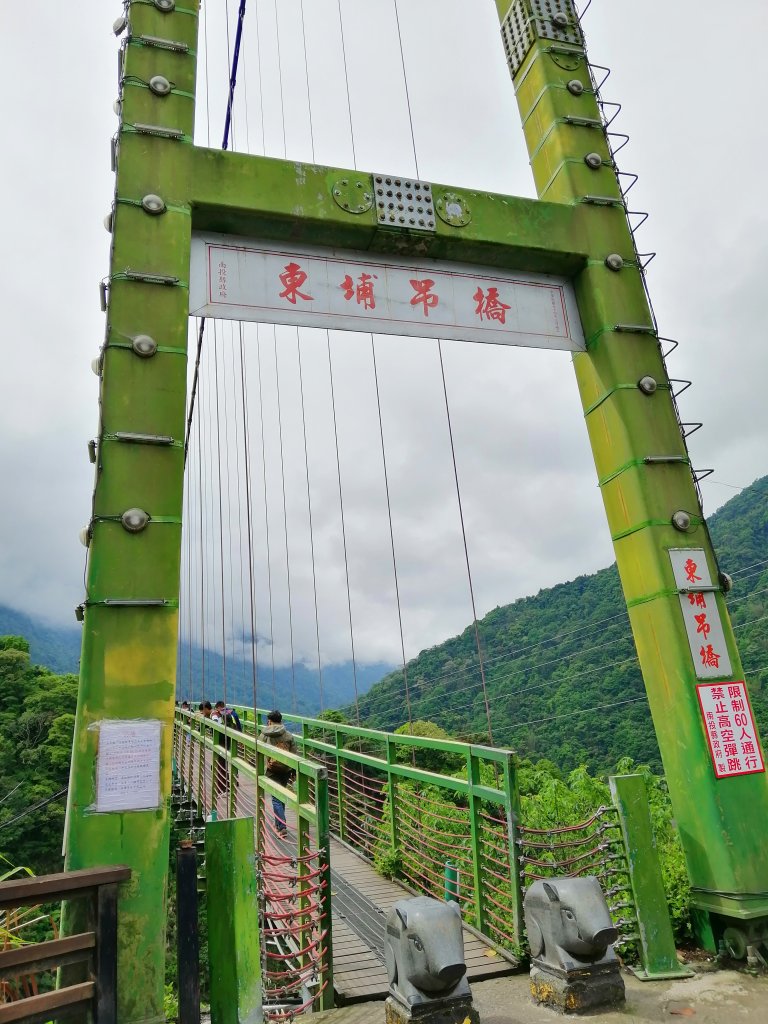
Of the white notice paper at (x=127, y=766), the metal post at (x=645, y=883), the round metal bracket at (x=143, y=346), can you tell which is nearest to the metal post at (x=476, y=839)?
the metal post at (x=645, y=883)

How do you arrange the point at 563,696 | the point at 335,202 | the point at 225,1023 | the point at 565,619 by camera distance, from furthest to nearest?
the point at 565,619
the point at 563,696
the point at 335,202
the point at 225,1023

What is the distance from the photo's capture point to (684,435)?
539 centimetres

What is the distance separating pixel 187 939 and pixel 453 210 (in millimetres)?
5064

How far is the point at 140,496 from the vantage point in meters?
4.12

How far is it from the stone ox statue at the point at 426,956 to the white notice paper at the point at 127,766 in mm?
1473

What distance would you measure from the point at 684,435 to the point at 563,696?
33.5 m

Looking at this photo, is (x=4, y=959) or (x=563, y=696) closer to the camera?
(x=4, y=959)

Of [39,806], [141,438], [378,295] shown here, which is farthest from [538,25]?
[39,806]

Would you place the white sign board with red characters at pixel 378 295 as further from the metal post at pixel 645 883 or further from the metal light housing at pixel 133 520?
the metal post at pixel 645 883

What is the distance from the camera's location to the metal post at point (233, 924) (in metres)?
2.94

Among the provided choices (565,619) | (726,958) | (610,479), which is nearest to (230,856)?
(726,958)

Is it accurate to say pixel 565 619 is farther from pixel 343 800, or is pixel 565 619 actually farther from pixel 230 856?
pixel 230 856

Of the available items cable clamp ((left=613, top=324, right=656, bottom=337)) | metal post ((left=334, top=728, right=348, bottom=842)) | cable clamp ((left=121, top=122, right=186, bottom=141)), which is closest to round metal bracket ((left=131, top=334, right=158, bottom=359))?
cable clamp ((left=121, top=122, right=186, bottom=141))

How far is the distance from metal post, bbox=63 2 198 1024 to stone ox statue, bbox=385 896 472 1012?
1256 mm
